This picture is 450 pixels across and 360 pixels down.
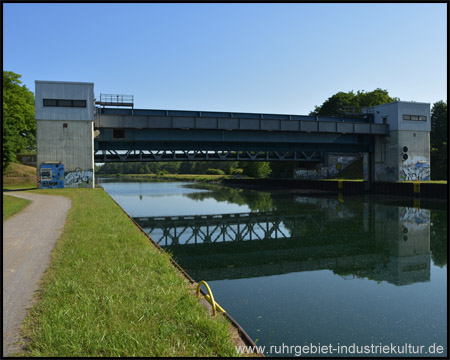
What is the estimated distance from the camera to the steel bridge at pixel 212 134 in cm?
3759

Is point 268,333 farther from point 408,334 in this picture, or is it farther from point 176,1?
point 176,1

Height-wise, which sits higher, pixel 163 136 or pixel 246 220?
pixel 163 136

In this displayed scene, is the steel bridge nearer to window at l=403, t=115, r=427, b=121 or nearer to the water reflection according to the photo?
window at l=403, t=115, r=427, b=121

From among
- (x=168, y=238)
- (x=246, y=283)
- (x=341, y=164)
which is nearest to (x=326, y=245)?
(x=246, y=283)

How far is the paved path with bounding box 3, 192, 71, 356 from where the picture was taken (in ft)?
17.9

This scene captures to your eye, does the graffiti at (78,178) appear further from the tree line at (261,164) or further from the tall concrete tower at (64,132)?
the tree line at (261,164)

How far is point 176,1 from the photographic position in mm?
8547

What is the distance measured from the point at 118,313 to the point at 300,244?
37.6ft

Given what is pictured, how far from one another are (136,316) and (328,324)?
399 cm

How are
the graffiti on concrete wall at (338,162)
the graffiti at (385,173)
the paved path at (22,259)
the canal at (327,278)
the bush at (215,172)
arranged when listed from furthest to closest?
1. the bush at (215,172)
2. the graffiti on concrete wall at (338,162)
3. the graffiti at (385,173)
4. the canal at (327,278)
5. the paved path at (22,259)

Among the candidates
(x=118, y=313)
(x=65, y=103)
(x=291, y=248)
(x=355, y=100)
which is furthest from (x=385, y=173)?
(x=118, y=313)

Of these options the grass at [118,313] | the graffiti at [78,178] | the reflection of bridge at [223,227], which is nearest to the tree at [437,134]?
the reflection of bridge at [223,227]

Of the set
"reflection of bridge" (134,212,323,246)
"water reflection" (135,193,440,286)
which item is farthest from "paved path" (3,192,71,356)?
"reflection of bridge" (134,212,323,246)

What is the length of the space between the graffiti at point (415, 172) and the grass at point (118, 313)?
45.8 m
